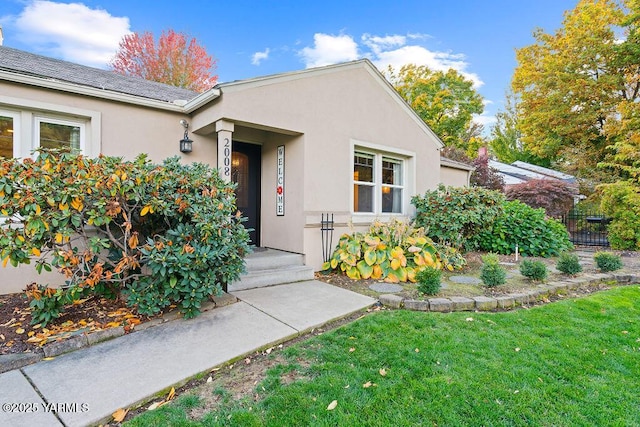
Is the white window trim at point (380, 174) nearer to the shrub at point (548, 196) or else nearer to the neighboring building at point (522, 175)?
the shrub at point (548, 196)

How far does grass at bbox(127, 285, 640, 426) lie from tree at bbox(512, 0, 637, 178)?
16.7 meters

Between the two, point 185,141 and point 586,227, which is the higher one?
point 185,141

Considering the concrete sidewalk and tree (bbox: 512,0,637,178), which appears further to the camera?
tree (bbox: 512,0,637,178)

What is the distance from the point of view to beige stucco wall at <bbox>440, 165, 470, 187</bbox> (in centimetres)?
999

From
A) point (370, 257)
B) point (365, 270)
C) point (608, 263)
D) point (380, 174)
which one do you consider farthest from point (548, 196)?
point (365, 270)

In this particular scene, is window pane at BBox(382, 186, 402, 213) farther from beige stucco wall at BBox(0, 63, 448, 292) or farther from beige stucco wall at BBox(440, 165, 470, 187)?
beige stucco wall at BBox(440, 165, 470, 187)

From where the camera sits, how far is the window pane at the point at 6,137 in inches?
175

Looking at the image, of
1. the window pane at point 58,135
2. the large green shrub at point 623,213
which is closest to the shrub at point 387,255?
the window pane at point 58,135

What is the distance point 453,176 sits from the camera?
1035 centimetres

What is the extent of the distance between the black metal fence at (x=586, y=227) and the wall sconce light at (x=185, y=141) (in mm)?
12976

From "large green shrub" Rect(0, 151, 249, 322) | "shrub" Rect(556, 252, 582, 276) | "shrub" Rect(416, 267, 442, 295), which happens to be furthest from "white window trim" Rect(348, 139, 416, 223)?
"large green shrub" Rect(0, 151, 249, 322)

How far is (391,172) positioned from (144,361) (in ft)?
21.6

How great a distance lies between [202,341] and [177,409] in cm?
102

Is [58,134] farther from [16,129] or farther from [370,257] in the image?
[370,257]
